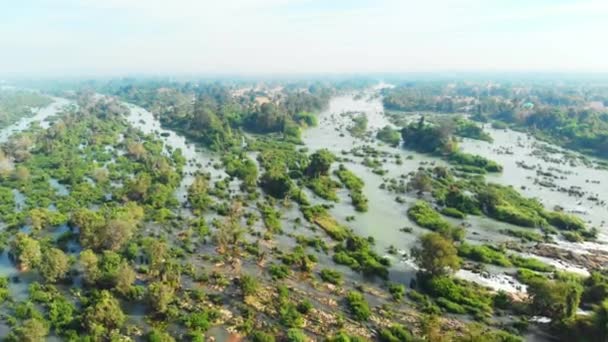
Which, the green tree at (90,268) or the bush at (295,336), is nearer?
the bush at (295,336)

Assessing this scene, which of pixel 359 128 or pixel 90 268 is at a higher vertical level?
pixel 359 128

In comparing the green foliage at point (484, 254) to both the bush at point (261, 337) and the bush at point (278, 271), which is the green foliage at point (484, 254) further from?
the bush at point (261, 337)

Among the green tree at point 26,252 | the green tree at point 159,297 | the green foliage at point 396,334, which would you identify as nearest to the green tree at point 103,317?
the green tree at point 159,297

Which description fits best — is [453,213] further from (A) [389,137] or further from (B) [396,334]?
(A) [389,137]

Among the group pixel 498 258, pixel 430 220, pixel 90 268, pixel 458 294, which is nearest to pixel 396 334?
pixel 458 294

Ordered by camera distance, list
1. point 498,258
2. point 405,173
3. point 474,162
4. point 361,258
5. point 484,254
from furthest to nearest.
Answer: point 474,162 → point 405,173 → point 484,254 → point 498,258 → point 361,258

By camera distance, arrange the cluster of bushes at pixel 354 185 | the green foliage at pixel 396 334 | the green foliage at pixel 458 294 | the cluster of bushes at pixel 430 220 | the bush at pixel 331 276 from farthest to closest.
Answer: the cluster of bushes at pixel 354 185 < the cluster of bushes at pixel 430 220 < the bush at pixel 331 276 < the green foliage at pixel 458 294 < the green foliage at pixel 396 334

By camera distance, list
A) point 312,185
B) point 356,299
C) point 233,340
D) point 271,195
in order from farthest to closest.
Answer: point 312,185, point 271,195, point 356,299, point 233,340

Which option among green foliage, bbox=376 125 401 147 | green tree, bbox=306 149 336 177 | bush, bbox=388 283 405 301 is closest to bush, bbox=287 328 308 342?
bush, bbox=388 283 405 301

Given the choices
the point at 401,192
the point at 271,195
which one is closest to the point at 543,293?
the point at 401,192

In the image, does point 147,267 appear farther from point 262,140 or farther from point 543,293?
point 262,140

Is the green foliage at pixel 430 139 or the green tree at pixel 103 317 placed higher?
the green foliage at pixel 430 139
